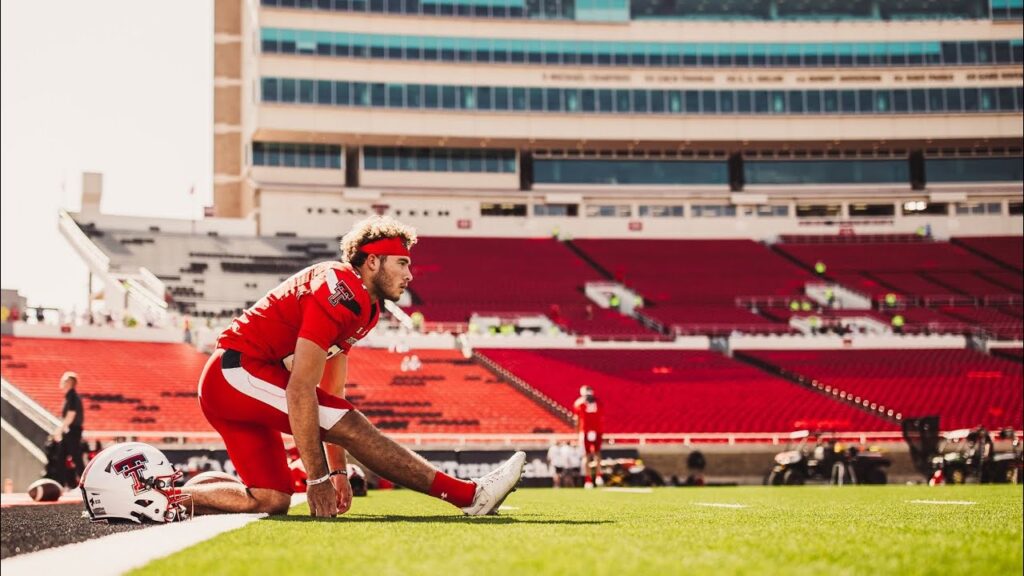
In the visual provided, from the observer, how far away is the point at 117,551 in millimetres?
3611

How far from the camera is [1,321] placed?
30.9m

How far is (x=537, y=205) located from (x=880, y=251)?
15.8 meters

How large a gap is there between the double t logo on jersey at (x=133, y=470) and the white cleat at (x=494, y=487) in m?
1.62

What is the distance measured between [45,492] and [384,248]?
704 cm

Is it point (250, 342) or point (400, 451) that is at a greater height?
point (250, 342)

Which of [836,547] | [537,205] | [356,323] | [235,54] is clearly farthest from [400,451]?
[235,54]

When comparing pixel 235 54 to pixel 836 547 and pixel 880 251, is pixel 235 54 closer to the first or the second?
pixel 880 251

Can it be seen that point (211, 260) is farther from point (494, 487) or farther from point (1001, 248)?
point (494, 487)

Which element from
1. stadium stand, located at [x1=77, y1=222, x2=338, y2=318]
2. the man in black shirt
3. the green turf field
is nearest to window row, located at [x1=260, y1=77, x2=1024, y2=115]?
stadium stand, located at [x1=77, y1=222, x2=338, y2=318]

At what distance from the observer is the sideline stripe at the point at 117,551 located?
3.18 meters

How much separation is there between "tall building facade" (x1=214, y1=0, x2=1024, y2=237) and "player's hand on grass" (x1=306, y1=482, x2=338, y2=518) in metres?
41.8

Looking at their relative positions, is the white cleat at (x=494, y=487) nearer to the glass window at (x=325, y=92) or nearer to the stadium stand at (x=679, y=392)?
the stadium stand at (x=679, y=392)

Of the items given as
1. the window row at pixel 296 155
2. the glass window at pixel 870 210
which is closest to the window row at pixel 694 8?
the window row at pixel 296 155

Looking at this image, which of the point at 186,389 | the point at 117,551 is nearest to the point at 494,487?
the point at 117,551
